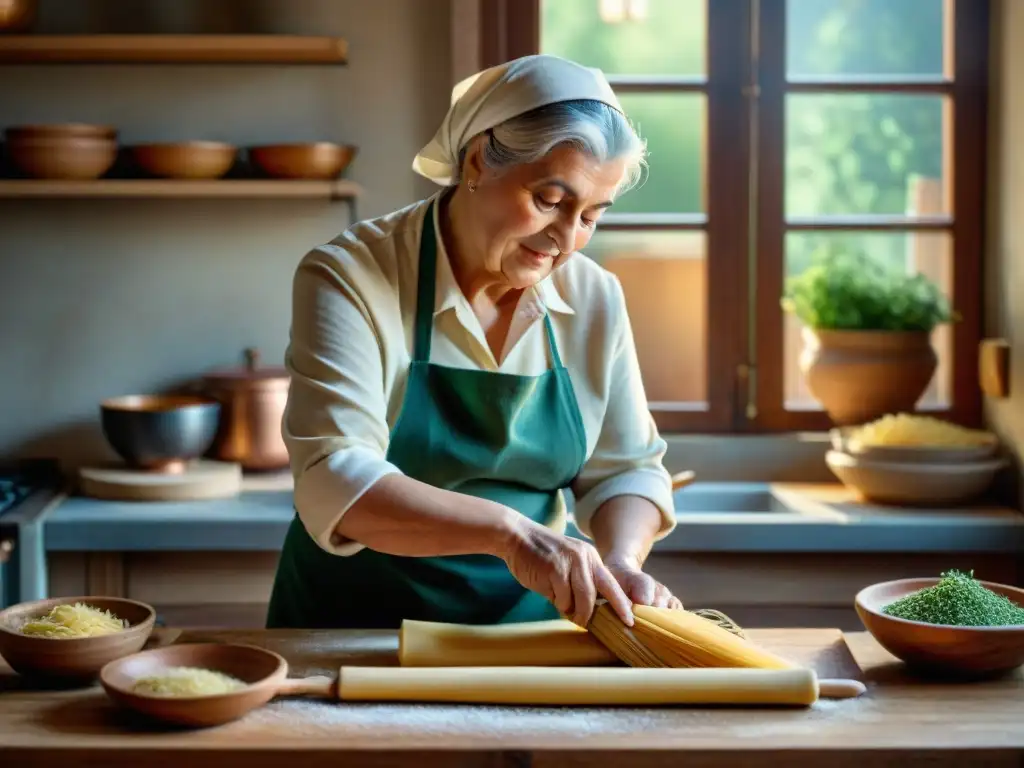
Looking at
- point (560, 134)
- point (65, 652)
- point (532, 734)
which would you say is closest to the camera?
point (532, 734)

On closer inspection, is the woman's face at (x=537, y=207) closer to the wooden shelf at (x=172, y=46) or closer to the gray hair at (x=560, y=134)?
the gray hair at (x=560, y=134)

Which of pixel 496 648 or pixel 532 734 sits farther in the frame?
pixel 496 648

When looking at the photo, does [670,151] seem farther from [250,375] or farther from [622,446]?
[622,446]

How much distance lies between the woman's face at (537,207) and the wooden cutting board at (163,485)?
1.42 meters

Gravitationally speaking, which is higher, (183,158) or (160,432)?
(183,158)

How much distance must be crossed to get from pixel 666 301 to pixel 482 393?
1.62m

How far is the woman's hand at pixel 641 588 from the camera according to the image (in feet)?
5.63

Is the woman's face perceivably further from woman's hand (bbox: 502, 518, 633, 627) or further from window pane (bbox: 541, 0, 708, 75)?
window pane (bbox: 541, 0, 708, 75)

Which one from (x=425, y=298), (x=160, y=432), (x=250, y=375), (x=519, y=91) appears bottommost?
(x=160, y=432)

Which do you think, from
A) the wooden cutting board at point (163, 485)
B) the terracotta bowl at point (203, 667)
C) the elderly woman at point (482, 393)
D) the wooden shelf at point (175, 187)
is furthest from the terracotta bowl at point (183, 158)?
the terracotta bowl at point (203, 667)

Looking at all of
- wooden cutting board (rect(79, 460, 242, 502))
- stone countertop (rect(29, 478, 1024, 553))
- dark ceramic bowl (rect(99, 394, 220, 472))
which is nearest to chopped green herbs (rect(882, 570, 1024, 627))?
stone countertop (rect(29, 478, 1024, 553))

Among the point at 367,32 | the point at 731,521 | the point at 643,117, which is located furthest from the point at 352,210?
the point at 731,521

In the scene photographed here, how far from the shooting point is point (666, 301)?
3.46 meters

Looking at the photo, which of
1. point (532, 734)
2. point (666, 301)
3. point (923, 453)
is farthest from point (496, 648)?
point (666, 301)
